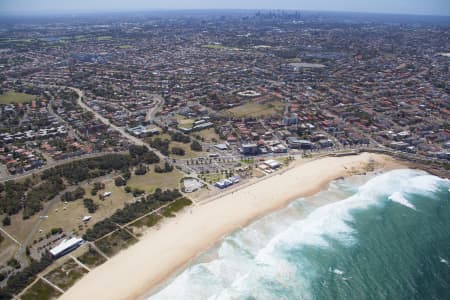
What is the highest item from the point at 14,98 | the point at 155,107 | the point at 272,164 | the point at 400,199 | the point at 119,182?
the point at 155,107

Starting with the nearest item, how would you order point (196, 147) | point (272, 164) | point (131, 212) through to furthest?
point (131, 212) → point (272, 164) → point (196, 147)

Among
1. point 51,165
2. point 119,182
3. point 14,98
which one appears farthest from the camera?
point 14,98

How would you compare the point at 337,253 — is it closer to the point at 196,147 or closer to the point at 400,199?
the point at 400,199

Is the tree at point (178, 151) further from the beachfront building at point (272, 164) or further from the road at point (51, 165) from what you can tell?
the beachfront building at point (272, 164)

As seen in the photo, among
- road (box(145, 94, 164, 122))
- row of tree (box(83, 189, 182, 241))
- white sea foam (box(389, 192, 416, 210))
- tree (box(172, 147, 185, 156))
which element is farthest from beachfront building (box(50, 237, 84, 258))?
road (box(145, 94, 164, 122))

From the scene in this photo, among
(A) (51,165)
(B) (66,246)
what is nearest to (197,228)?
(B) (66,246)

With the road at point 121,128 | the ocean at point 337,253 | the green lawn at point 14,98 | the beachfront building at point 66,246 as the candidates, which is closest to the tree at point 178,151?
the road at point 121,128

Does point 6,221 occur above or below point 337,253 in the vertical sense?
above

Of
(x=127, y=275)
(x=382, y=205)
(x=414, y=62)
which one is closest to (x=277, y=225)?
(x=382, y=205)
